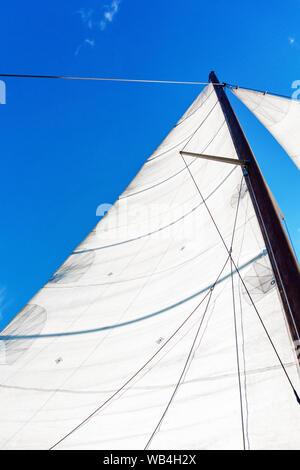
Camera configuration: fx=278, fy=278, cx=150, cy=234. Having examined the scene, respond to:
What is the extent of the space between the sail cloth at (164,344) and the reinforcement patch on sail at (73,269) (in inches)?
0.8

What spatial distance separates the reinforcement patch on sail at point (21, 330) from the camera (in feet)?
10.2

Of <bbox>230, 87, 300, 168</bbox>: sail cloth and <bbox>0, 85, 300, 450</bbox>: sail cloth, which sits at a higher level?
<bbox>230, 87, 300, 168</bbox>: sail cloth

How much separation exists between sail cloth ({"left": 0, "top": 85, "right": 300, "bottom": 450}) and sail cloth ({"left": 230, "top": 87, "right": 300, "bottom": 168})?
100cm

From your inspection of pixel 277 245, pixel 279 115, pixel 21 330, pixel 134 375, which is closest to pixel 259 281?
pixel 277 245

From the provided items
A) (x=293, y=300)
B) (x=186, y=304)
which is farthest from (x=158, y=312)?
(x=293, y=300)

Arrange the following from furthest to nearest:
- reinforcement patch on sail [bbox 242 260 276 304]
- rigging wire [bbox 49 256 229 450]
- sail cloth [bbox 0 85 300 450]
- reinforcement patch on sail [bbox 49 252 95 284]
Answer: reinforcement patch on sail [bbox 49 252 95 284], reinforcement patch on sail [bbox 242 260 276 304], rigging wire [bbox 49 256 229 450], sail cloth [bbox 0 85 300 450]

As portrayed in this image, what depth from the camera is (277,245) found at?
203cm

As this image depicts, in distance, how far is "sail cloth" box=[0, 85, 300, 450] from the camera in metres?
1.67

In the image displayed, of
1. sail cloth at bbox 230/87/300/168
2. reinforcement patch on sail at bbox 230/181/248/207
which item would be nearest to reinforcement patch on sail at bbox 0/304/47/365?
reinforcement patch on sail at bbox 230/181/248/207

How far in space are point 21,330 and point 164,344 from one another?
77.8 inches

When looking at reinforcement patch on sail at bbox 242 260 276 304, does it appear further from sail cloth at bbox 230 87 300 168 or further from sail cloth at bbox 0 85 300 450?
sail cloth at bbox 230 87 300 168

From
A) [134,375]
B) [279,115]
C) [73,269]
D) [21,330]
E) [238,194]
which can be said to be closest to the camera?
[134,375]

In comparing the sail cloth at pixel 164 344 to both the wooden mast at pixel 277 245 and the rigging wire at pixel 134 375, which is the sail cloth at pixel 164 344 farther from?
the wooden mast at pixel 277 245

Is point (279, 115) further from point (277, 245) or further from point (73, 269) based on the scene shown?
point (73, 269)
